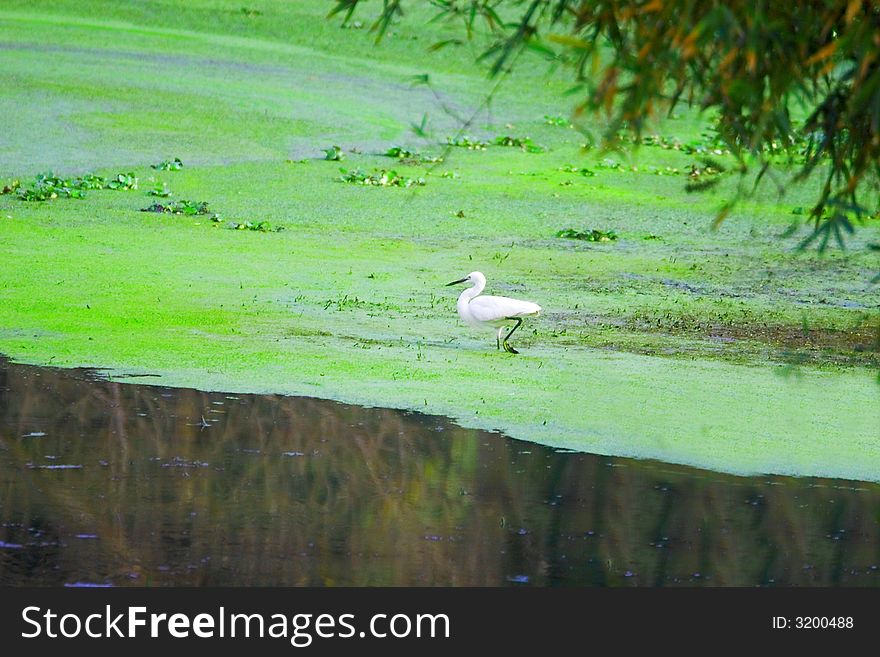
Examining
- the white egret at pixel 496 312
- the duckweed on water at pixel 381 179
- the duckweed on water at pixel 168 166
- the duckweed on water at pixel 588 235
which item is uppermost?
the white egret at pixel 496 312

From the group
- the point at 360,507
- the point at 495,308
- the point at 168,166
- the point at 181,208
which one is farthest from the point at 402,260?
the point at 360,507

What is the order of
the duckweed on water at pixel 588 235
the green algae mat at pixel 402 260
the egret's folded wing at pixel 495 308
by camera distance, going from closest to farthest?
the green algae mat at pixel 402 260 → the egret's folded wing at pixel 495 308 → the duckweed on water at pixel 588 235

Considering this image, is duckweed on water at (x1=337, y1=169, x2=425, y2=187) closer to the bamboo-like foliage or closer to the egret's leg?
the egret's leg

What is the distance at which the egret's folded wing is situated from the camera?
25.4 feet

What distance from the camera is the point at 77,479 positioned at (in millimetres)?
5320

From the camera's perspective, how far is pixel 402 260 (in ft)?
33.2

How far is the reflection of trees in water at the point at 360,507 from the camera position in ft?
15.2

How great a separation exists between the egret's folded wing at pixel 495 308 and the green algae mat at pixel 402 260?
18 cm

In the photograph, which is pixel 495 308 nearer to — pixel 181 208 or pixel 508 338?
pixel 508 338

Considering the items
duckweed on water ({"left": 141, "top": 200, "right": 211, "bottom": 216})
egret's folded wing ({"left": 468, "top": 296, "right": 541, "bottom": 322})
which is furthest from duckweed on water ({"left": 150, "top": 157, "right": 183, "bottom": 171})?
egret's folded wing ({"left": 468, "top": 296, "right": 541, "bottom": 322})

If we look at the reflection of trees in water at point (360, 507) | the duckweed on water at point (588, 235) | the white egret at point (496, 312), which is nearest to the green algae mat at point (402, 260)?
the duckweed on water at point (588, 235)

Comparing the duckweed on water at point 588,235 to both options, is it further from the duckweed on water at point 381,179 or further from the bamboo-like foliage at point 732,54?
the bamboo-like foliage at point 732,54

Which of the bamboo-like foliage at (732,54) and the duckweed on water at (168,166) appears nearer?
the bamboo-like foliage at (732,54)

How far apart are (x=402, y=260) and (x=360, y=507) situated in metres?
5.04
